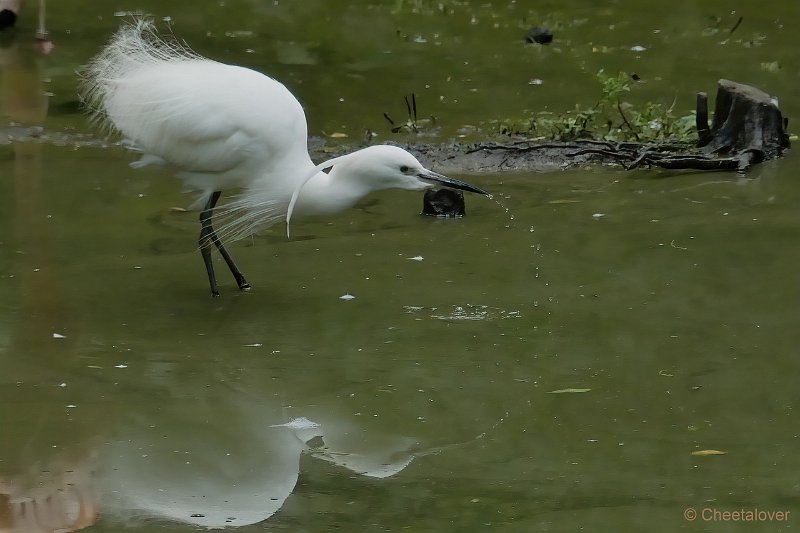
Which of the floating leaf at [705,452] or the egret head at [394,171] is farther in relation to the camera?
the egret head at [394,171]

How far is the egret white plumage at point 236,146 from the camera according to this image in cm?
571

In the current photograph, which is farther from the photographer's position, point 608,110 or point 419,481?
point 608,110

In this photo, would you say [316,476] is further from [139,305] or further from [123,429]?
[139,305]

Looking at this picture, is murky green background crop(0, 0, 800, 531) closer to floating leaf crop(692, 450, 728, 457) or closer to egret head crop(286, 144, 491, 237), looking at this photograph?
floating leaf crop(692, 450, 728, 457)

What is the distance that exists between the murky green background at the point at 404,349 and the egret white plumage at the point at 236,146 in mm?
445

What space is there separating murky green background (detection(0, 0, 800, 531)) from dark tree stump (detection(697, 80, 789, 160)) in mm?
158

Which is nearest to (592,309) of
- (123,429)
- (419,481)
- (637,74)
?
(419,481)

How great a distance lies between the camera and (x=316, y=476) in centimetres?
403

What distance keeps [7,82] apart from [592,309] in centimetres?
591

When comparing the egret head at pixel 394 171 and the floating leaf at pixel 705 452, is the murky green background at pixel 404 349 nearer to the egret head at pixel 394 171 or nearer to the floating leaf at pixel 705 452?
the floating leaf at pixel 705 452

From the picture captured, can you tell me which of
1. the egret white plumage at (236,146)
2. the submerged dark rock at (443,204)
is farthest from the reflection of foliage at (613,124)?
the egret white plumage at (236,146)

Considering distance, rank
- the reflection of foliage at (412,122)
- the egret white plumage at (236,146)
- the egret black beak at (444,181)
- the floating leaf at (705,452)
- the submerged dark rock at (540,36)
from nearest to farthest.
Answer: the floating leaf at (705,452), the egret black beak at (444,181), the egret white plumage at (236,146), the reflection of foliage at (412,122), the submerged dark rock at (540,36)

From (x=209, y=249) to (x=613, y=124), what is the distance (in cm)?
377

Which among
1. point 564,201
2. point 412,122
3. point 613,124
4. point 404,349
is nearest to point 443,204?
point 564,201
